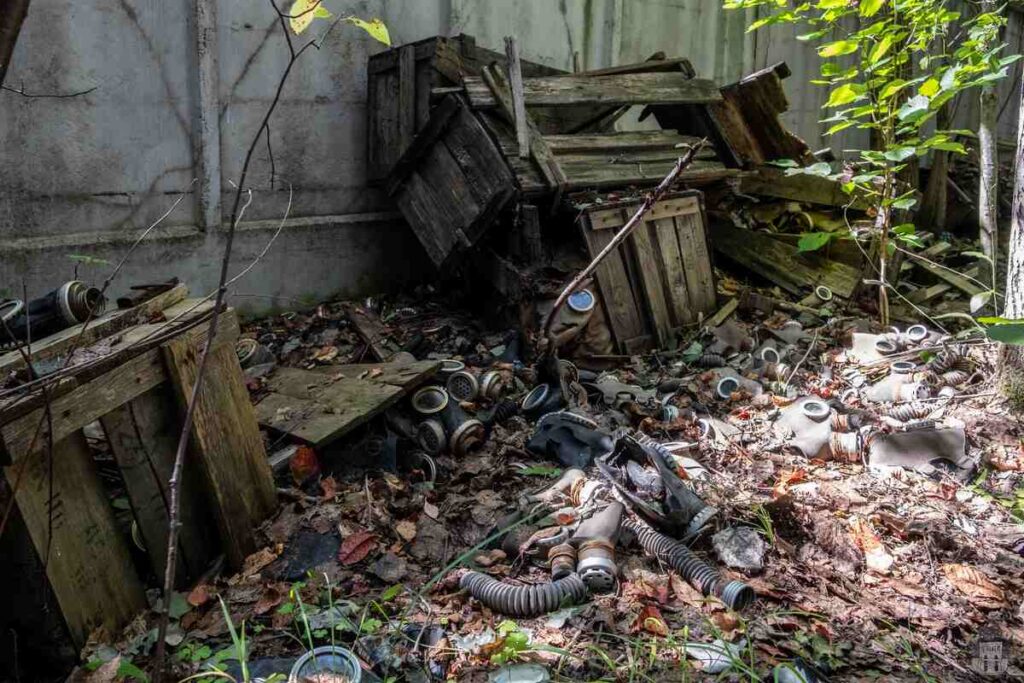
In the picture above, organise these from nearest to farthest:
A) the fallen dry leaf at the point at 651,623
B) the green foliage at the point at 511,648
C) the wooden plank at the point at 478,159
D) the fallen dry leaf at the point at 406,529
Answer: the green foliage at the point at 511,648 < the fallen dry leaf at the point at 651,623 < the fallen dry leaf at the point at 406,529 < the wooden plank at the point at 478,159

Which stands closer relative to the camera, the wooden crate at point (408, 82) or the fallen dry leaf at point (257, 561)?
the fallen dry leaf at point (257, 561)

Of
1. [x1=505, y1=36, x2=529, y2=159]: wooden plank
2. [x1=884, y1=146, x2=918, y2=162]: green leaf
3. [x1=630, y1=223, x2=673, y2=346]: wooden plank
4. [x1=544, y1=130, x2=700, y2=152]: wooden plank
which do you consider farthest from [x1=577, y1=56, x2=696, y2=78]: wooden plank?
[x1=884, y1=146, x2=918, y2=162]: green leaf

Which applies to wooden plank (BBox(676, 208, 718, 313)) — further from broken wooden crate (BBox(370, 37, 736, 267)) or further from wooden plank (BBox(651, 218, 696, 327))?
broken wooden crate (BBox(370, 37, 736, 267))

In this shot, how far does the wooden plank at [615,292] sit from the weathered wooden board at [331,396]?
1.63 meters

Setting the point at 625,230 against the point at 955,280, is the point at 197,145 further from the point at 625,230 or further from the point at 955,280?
the point at 955,280

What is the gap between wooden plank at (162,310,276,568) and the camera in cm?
283

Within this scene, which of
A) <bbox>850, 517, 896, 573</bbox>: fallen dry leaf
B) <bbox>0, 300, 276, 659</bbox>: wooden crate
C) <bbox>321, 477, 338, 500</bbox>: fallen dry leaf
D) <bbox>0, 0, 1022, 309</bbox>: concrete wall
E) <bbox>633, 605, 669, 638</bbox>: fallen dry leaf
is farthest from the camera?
<bbox>0, 0, 1022, 309</bbox>: concrete wall

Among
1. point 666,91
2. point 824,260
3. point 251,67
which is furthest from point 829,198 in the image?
point 251,67

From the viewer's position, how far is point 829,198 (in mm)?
7297

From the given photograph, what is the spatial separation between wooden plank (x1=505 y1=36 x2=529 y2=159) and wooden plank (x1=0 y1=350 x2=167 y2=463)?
324 cm

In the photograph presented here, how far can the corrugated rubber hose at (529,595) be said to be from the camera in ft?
9.05

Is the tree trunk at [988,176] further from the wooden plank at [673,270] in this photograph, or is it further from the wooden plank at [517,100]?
the wooden plank at [517,100]

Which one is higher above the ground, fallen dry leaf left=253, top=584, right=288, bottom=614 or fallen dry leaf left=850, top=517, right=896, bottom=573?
fallen dry leaf left=253, top=584, right=288, bottom=614

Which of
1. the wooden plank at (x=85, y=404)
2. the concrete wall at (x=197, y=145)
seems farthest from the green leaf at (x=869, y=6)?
the wooden plank at (x=85, y=404)
